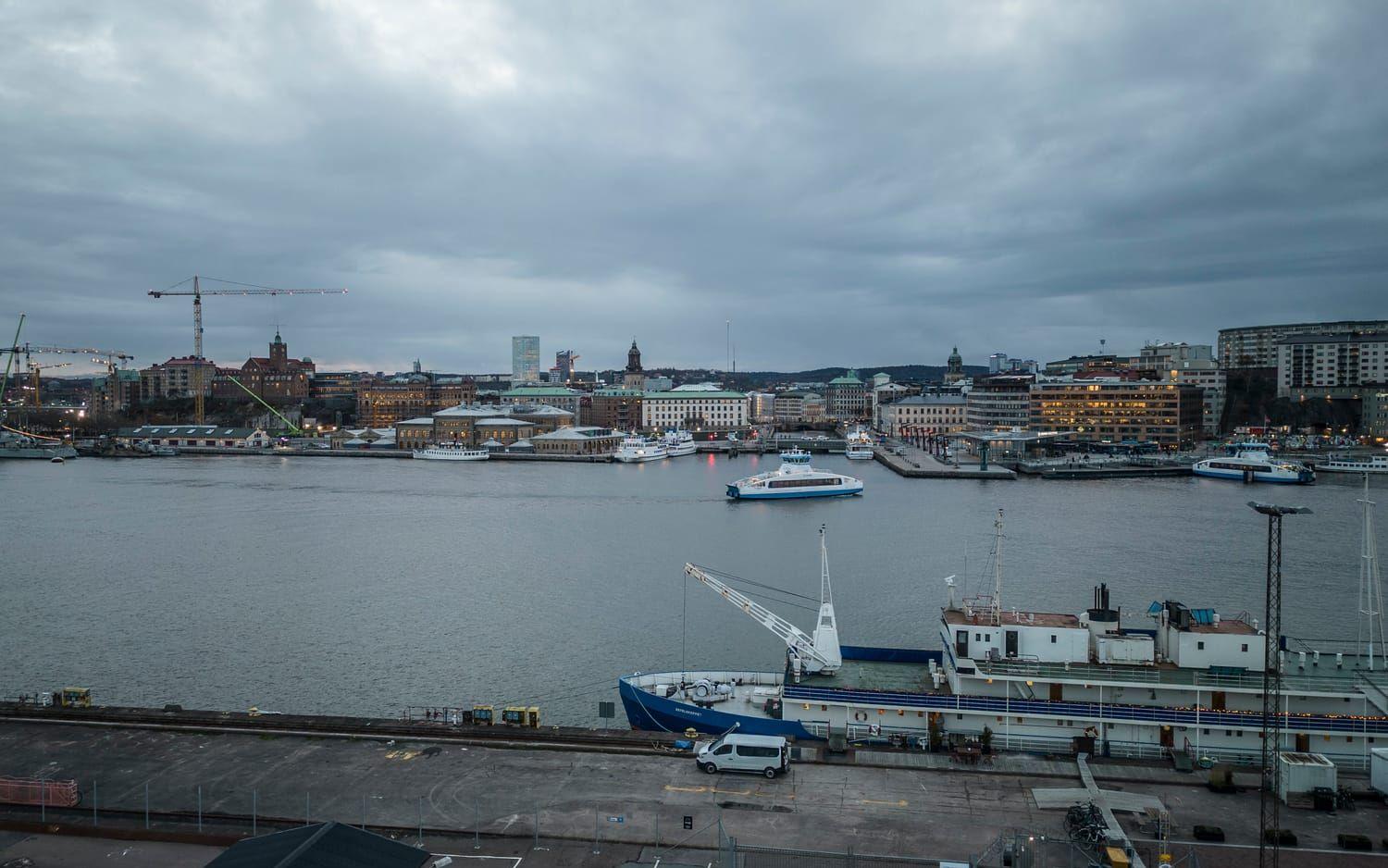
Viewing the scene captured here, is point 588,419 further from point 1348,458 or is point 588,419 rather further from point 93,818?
point 93,818

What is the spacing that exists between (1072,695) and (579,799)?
Answer: 22.1ft

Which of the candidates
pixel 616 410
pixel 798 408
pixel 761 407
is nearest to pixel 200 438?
pixel 616 410

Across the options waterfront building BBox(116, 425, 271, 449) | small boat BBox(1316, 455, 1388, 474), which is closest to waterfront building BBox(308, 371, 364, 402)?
waterfront building BBox(116, 425, 271, 449)

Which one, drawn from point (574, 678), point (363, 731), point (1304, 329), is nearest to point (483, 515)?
point (574, 678)

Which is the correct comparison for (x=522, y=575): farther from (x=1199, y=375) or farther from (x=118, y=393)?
(x=118, y=393)

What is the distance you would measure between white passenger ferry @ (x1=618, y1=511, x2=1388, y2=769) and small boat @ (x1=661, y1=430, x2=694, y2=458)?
2372 inches

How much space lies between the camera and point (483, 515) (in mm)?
38438

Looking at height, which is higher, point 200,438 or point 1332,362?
point 1332,362

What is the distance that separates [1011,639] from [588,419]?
300 feet

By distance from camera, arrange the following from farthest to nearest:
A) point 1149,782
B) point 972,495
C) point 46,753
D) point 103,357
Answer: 1. point 103,357
2. point 972,495
3. point 46,753
4. point 1149,782

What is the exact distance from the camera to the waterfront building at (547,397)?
4082 inches

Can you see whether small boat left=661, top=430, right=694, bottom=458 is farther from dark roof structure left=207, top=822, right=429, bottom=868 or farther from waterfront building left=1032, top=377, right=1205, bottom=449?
dark roof structure left=207, top=822, right=429, bottom=868

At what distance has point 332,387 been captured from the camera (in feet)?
445

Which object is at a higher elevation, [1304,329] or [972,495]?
[1304,329]
